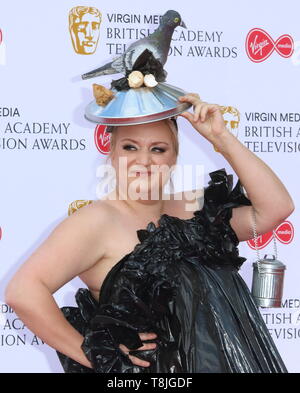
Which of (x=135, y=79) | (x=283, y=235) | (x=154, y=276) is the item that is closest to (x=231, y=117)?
(x=283, y=235)

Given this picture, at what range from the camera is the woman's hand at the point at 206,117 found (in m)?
1.72

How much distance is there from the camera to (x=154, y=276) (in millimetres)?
1633

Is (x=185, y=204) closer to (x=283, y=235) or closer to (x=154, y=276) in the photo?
(x=154, y=276)

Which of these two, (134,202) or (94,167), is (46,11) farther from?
(134,202)

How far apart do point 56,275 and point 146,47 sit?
2.22 ft

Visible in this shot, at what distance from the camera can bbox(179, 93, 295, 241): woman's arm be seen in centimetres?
174

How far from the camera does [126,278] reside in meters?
1.64

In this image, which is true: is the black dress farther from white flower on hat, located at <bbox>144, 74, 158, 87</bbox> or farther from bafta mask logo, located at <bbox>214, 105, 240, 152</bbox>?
bafta mask logo, located at <bbox>214, 105, 240, 152</bbox>

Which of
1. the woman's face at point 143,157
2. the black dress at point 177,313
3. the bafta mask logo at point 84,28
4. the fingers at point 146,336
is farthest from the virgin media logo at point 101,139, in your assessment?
the fingers at point 146,336

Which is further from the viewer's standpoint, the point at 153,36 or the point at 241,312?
the point at 153,36

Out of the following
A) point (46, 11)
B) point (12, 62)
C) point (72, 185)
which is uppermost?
point (46, 11)
